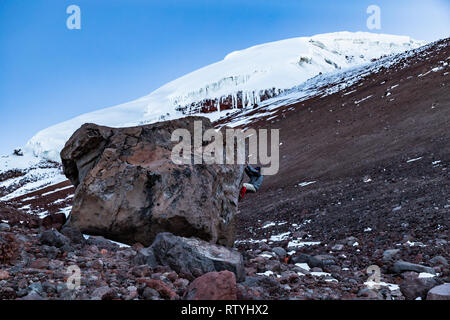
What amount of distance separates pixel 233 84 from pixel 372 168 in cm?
11898

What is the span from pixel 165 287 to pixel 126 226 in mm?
3614

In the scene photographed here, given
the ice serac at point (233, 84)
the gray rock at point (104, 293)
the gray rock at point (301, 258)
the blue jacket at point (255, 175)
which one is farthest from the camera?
the ice serac at point (233, 84)

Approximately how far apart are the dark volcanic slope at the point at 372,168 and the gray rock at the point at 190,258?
13.4 feet

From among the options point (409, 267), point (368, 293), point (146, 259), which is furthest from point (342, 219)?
point (146, 259)

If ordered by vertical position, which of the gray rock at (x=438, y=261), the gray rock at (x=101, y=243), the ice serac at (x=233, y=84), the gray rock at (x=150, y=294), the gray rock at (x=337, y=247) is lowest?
the gray rock at (x=337, y=247)

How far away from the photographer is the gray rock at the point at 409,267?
248 inches

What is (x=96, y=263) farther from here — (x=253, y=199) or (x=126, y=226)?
(x=253, y=199)

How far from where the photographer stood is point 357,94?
43500 millimetres

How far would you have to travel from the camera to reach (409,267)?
6.49m

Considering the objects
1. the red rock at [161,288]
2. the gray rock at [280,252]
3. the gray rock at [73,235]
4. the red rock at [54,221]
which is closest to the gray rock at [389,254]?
the gray rock at [280,252]

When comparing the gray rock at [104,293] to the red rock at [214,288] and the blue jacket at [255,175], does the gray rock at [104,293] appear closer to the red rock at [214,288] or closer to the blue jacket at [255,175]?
the red rock at [214,288]

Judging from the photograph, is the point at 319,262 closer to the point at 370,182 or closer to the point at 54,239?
the point at 54,239

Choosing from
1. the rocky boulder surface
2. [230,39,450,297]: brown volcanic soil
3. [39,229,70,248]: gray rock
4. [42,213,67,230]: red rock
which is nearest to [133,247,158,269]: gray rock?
the rocky boulder surface
